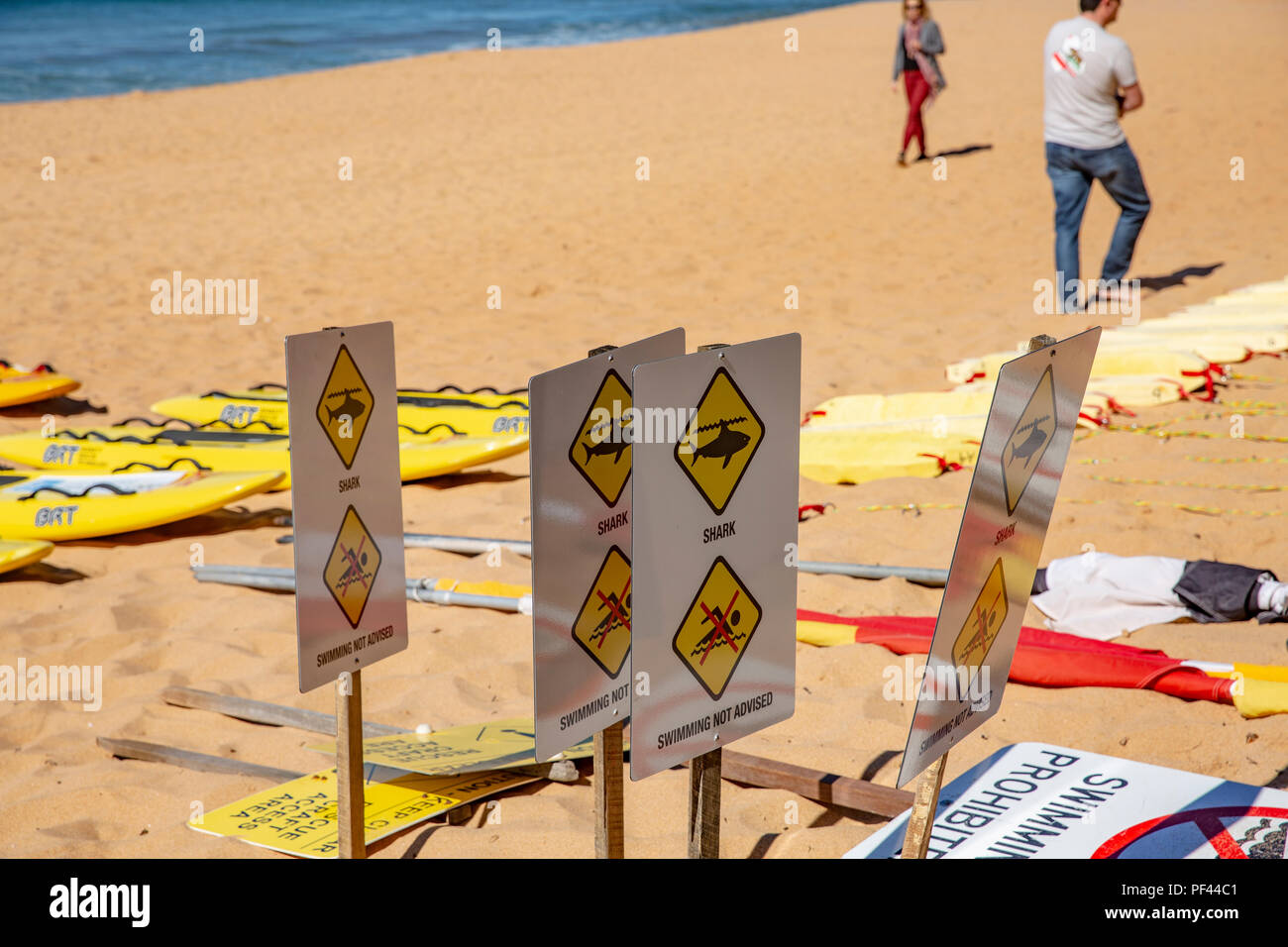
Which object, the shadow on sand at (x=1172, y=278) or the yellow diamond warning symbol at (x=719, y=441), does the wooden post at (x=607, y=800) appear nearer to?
the yellow diamond warning symbol at (x=719, y=441)

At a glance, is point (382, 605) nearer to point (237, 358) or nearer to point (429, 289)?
point (237, 358)

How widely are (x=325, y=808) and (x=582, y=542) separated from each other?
1106 millimetres

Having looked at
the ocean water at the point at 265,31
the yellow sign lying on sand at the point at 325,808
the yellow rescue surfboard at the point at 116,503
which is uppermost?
the ocean water at the point at 265,31

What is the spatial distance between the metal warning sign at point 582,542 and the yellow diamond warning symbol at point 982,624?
0.51 metres

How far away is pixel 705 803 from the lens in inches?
72.4

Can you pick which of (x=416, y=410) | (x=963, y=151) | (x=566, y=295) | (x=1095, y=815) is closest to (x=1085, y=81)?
(x=566, y=295)

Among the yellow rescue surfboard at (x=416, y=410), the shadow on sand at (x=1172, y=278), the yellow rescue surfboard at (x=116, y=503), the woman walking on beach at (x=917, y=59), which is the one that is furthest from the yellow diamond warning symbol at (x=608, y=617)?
the woman walking on beach at (x=917, y=59)

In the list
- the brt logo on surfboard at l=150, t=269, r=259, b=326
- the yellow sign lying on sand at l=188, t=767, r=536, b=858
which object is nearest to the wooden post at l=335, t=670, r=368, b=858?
the yellow sign lying on sand at l=188, t=767, r=536, b=858

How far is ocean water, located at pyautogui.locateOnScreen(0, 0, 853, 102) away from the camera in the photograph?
83.6ft

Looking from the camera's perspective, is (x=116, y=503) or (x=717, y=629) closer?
(x=717, y=629)

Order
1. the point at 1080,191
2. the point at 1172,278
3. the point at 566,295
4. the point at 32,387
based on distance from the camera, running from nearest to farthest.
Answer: the point at 32,387 < the point at 1080,191 < the point at 1172,278 < the point at 566,295

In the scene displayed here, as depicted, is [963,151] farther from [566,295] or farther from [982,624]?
[982,624]

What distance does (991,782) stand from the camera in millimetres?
2365

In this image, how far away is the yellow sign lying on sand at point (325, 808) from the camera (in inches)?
91.5
